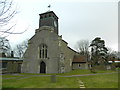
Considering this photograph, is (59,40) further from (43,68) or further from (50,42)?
(43,68)

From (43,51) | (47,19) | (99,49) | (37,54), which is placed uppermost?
(47,19)

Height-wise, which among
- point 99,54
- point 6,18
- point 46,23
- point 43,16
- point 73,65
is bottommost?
point 73,65

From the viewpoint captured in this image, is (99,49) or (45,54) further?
(99,49)

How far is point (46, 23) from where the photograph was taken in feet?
104

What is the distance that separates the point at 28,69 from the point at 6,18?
25146mm

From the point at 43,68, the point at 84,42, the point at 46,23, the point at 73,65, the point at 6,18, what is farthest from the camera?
the point at 84,42

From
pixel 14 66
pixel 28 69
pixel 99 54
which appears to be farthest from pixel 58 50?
pixel 99 54

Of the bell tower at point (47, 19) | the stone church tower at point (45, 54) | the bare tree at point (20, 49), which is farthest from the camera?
the bare tree at point (20, 49)

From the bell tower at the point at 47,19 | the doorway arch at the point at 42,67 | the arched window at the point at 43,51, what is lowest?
the doorway arch at the point at 42,67

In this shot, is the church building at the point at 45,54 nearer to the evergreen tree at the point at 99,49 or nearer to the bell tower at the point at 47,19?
the bell tower at the point at 47,19

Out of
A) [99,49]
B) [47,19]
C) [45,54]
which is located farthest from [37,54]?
[99,49]

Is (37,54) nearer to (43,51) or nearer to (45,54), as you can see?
(43,51)

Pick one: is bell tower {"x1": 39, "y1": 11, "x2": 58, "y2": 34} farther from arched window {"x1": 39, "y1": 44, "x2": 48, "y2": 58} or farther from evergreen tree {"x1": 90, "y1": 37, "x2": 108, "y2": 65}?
evergreen tree {"x1": 90, "y1": 37, "x2": 108, "y2": 65}

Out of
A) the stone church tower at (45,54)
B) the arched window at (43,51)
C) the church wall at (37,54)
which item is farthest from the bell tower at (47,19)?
the arched window at (43,51)
